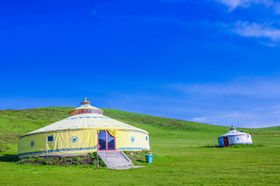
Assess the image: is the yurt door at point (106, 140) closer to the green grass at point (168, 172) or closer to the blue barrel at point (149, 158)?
the blue barrel at point (149, 158)

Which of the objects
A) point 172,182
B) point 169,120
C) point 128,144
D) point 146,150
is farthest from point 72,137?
point 169,120

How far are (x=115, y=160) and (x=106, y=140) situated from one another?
257 cm

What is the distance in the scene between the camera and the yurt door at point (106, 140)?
81.8ft

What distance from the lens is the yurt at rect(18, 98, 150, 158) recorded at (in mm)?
24547

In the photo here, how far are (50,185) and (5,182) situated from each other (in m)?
2.47

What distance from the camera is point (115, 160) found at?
22797 millimetres

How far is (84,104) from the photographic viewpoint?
30734mm

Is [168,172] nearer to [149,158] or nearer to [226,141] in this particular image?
[149,158]

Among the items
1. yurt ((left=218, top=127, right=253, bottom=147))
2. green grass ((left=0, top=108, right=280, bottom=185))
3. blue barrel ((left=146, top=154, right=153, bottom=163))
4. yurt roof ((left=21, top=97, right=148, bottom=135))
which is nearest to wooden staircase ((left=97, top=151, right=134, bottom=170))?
green grass ((left=0, top=108, right=280, bottom=185))

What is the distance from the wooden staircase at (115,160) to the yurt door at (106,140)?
82 cm

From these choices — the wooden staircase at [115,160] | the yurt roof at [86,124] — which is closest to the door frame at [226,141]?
the yurt roof at [86,124]

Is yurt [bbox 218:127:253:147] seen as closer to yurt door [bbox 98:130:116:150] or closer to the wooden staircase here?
yurt door [bbox 98:130:116:150]

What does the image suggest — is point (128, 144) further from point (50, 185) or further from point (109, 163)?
point (50, 185)

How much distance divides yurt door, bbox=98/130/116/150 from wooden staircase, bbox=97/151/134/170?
82cm
